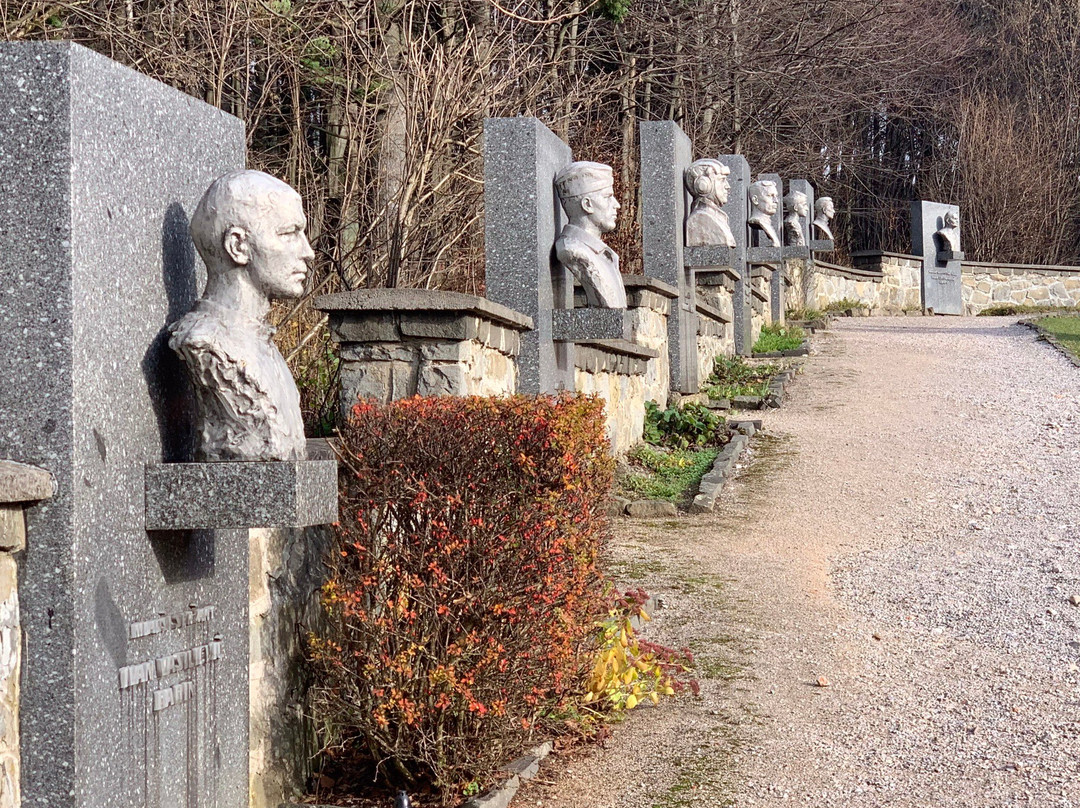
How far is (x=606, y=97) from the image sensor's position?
2061cm

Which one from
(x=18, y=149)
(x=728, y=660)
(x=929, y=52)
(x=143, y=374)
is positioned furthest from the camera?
(x=929, y=52)

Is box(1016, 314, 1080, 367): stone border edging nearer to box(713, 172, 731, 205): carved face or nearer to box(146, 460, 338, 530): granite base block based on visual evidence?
box(713, 172, 731, 205): carved face

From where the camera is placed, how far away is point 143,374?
3.06 metres

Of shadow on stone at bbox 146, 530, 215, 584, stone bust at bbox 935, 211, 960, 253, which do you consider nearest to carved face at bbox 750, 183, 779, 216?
stone bust at bbox 935, 211, 960, 253

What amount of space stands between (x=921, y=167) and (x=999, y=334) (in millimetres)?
16716

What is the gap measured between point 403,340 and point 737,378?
9.11m

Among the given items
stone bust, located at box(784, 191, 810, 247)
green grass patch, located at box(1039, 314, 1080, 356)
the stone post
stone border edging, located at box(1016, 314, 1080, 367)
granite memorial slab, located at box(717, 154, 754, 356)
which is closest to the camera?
the stone post

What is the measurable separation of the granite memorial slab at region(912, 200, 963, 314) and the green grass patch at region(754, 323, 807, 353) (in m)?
8.09

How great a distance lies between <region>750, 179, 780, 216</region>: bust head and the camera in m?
17.6

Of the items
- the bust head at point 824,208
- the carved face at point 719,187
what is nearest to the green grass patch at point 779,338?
the carved face at point 719,187

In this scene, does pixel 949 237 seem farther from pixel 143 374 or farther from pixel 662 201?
pixel 143 374

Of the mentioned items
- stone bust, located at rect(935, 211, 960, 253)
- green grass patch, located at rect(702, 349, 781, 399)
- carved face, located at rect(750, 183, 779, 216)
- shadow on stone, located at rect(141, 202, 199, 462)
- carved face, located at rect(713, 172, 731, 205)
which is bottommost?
shadow on stone, located at rect(141, 202, 199, 462)


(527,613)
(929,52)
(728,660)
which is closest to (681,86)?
(929,52)

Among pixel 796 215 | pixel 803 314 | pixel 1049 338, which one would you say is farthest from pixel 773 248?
pixel 803 314
